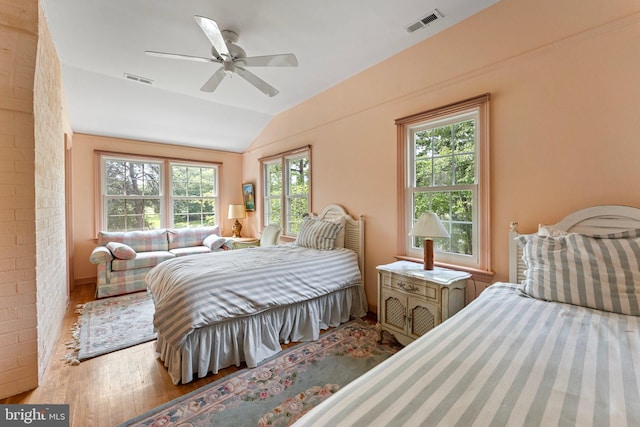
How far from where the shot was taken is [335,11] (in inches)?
88.7

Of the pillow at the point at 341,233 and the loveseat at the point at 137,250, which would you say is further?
the loveseat at the point at 137,250

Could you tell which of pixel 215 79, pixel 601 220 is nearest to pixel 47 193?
pixel 215 79

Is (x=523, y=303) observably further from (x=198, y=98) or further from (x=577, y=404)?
(x=198, y=98)

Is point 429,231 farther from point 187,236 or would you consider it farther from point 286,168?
point 187,236

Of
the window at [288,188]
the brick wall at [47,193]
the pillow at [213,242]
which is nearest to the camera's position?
the brick wall at [47,193]

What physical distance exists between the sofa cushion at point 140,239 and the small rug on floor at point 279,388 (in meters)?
3.38

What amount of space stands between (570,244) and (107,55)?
438 cm

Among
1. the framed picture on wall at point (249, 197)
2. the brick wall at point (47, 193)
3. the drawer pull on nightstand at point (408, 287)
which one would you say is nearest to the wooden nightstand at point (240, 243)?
the framed picture on wall at point (249, 197)

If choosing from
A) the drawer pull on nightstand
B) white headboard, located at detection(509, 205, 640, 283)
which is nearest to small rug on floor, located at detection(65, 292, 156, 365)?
the drawer pull on nightstand

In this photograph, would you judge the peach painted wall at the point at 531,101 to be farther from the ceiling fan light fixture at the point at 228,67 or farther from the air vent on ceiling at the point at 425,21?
the ceiling fan light fixture at the point at 228,67

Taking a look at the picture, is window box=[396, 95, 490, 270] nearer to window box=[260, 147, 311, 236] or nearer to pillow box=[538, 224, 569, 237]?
pillow box=[538, 224, 569, 237]

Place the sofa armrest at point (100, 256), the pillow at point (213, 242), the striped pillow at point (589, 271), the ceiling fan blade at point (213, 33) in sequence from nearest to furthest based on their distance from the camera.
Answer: the striped pillow at point (589, 271), the ceiling fan blade at point (213, 33), the sofa armrest at point (100, 256), the pillow at point (213, 242)

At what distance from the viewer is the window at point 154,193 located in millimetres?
4664

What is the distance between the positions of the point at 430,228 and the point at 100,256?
4.26m
